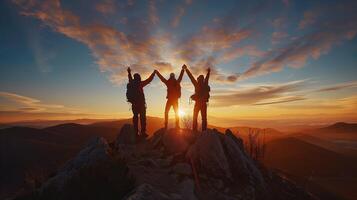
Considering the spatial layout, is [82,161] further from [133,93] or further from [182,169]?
[133,93]

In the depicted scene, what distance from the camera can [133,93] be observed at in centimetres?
1277

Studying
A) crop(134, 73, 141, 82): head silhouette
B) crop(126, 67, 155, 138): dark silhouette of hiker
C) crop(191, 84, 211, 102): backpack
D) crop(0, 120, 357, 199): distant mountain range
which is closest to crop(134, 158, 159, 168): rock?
crop(126, 67, 155, 138): dark silhouette of hiker

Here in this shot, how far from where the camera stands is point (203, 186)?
29.5ft

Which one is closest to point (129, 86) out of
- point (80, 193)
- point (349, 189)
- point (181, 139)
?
point (181, 139)

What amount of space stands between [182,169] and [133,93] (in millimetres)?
4820

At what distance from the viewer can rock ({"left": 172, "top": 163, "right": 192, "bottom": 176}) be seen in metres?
9.53

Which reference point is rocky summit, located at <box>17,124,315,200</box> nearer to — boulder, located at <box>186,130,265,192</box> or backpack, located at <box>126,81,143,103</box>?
boulder, located at <box>186,130,265,192</box>

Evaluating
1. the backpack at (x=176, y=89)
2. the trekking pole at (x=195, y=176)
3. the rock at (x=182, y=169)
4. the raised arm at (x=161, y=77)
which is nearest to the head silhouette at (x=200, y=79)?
the backpack at (x=176, y=89)

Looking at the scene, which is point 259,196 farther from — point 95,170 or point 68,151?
point 68,151

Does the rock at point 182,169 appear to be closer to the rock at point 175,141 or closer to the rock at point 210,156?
the rock at point 210,156

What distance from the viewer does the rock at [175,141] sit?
11138mm

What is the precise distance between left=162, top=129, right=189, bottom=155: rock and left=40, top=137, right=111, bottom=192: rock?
3.03 meters

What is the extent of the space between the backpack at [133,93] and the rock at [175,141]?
2.25 m

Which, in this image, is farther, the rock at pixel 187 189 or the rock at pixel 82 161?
the rock at pixel 82 161
